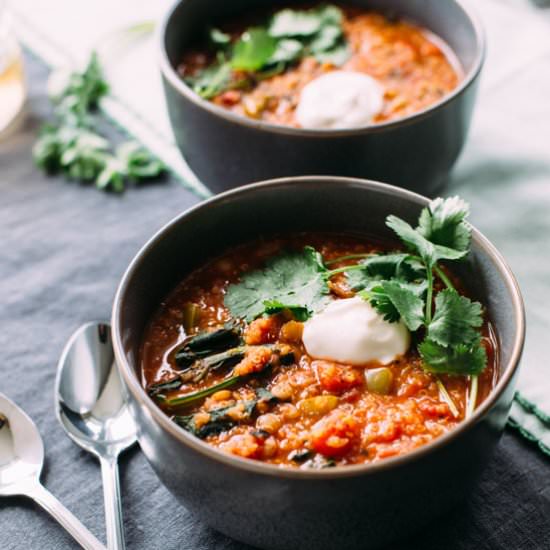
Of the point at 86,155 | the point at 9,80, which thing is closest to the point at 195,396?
the point at 86,155

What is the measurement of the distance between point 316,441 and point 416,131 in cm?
104

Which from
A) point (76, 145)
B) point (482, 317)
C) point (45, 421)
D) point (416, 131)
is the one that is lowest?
point (45, 421)

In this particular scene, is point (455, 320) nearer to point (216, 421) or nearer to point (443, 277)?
point (443, 277)

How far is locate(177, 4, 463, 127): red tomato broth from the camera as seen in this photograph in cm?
284

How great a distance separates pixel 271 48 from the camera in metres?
3.02

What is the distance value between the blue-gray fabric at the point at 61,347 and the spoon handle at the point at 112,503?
1.5 inches

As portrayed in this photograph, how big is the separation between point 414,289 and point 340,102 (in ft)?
2.88

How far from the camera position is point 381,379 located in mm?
1933

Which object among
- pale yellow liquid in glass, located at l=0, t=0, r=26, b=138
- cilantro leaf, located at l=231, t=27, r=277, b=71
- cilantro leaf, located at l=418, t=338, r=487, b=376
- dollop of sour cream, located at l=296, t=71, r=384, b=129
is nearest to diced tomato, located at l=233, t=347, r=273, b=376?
cilantro leaf, located at l=418, t=338, r=487, b=376

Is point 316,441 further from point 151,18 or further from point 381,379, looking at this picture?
point 151,18

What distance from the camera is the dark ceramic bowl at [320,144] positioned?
2.44 m

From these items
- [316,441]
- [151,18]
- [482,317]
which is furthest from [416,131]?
[151,18]

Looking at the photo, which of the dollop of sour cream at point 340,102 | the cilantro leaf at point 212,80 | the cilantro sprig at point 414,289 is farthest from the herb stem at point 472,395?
the cilantro leaf at point 212,80

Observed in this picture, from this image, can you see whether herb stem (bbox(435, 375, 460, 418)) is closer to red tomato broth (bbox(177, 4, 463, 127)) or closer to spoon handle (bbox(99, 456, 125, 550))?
spoon handle (bbox(99, 456, 125, 550))
